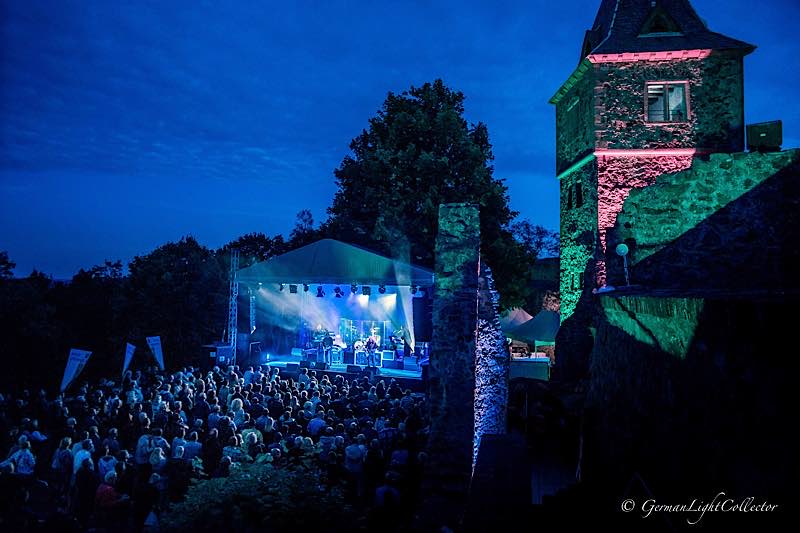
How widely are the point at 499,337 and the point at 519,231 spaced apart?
43.4 metres

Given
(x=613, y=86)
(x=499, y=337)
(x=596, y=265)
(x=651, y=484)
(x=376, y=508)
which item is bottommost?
(x=376, y=508)

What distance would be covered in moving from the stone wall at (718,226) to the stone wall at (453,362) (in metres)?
2.21

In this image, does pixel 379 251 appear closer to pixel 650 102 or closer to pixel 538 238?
pixel 650 102

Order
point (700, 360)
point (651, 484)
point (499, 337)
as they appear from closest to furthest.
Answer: point (700, 360) < point (651, 484) < point (499, 337)

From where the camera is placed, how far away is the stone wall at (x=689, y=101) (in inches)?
571

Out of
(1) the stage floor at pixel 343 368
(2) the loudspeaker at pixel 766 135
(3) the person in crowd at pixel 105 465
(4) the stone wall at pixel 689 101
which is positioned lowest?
(1) the stage floor at pixel 343 368

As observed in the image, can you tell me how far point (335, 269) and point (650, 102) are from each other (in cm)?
1132

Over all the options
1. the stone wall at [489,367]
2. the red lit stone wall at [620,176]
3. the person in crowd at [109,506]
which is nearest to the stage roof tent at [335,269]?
the red lit stone wall at [620,176]

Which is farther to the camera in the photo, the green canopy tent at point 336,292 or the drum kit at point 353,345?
the drum kit at point 353,345

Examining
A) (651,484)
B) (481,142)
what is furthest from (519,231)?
(651,484)

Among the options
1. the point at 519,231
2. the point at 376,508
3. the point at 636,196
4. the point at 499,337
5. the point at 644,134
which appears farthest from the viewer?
the point at 519,231

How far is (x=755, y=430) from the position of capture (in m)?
2.18

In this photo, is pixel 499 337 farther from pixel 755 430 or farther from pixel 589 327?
pixel 589 327

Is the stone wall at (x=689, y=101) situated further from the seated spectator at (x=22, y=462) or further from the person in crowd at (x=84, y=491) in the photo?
the seated spectator at (x=22, y=462)
